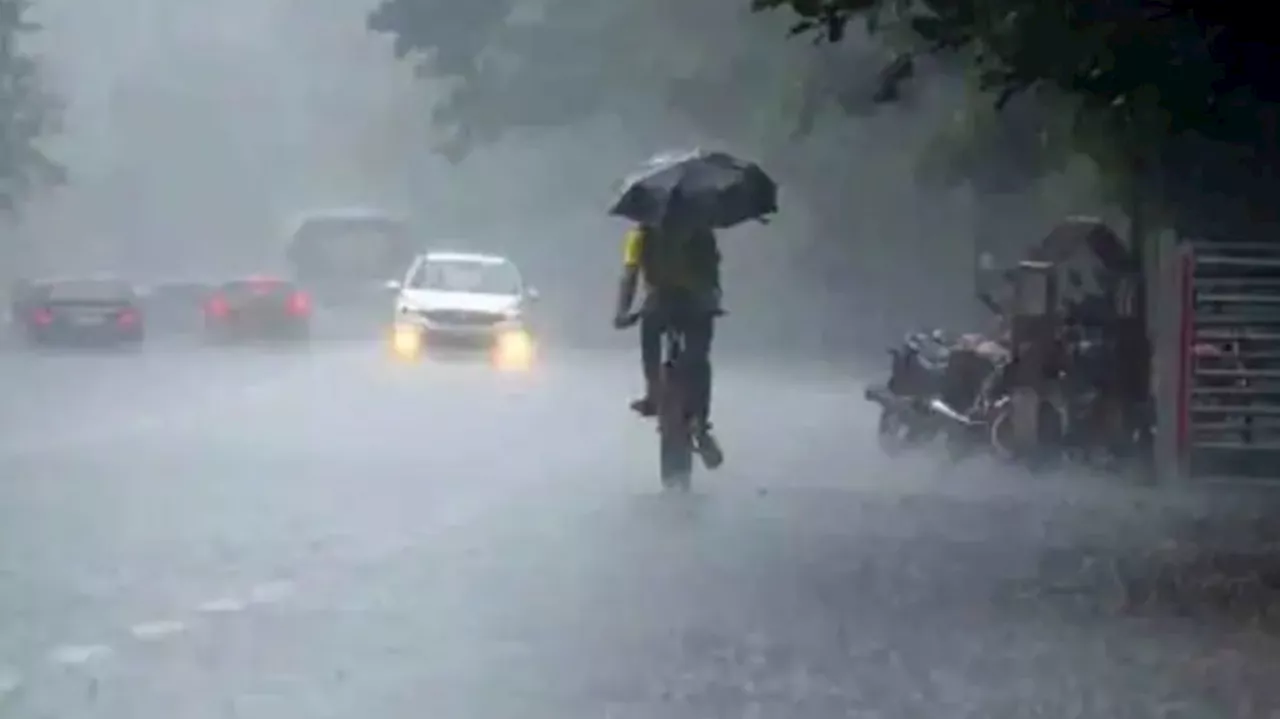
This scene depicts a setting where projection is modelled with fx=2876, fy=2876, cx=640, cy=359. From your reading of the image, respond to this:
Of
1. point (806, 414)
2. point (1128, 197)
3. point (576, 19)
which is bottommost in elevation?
point (806, 414)

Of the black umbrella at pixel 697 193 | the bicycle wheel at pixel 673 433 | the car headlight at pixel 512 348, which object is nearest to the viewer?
the bicycle wheel at pixel 673 433

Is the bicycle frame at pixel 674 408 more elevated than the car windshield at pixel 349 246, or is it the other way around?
the car windshield at pixel 349 246

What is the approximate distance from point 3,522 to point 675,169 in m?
5.53

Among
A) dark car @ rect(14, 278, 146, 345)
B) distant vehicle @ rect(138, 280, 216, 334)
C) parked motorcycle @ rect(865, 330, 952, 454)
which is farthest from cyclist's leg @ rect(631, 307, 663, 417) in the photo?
distant vehicle @ rect(138, 280, 216, 334)

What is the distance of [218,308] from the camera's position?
186 feet

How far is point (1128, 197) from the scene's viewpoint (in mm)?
25766

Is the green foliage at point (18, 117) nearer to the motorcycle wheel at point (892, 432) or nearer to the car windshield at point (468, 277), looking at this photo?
the car windshield at point (468, 277)

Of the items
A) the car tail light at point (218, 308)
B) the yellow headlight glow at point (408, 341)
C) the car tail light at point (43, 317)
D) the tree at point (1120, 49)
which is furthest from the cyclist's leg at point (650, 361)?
the car tail light at point (218, 308)

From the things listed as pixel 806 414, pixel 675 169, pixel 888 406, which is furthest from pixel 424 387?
pixel 675 169

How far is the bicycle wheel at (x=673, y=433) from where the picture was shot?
63.7 ft

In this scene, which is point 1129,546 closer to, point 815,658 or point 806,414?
point 815,658

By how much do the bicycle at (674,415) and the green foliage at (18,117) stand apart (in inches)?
2041

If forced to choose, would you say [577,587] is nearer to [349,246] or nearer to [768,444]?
[768,444]

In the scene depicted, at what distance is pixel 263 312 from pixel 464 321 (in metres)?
13.9
